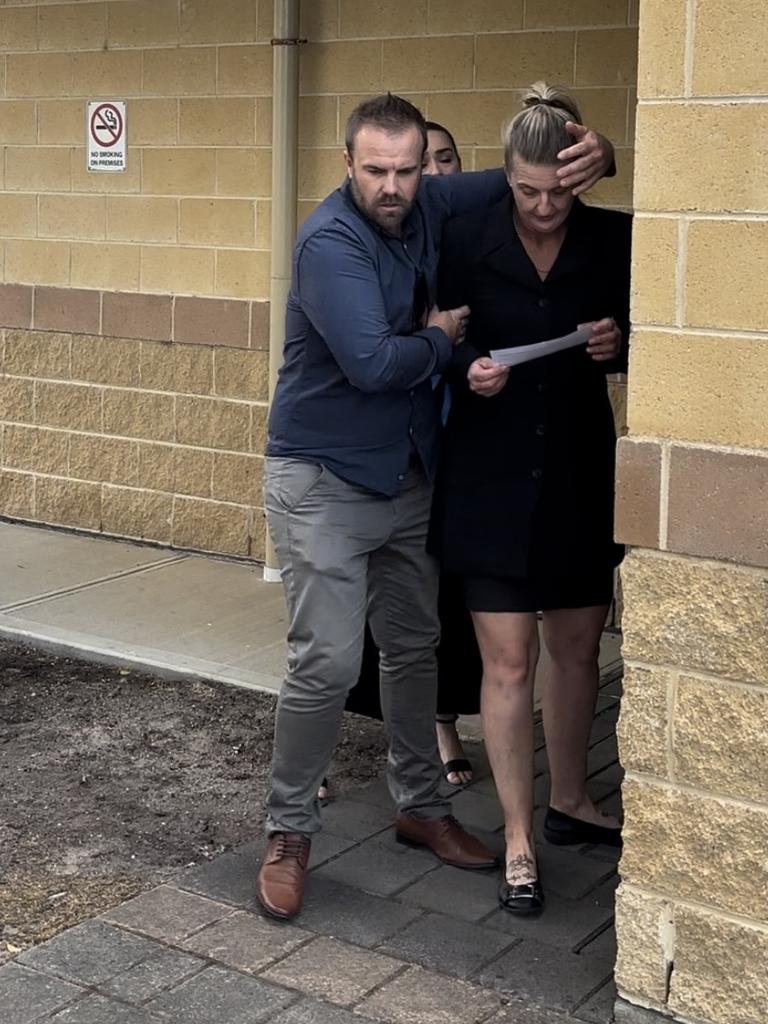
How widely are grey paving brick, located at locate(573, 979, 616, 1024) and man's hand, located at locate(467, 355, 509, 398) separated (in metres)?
1.43

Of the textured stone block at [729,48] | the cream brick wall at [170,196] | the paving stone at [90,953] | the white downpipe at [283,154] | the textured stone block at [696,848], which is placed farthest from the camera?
the white downpipe at [283,154]

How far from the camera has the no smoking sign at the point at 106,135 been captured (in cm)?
796

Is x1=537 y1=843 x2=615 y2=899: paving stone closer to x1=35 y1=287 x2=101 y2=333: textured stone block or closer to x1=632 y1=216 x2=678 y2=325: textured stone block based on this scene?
x1=632 y1=216 x2=678 y2=325: textured stone block

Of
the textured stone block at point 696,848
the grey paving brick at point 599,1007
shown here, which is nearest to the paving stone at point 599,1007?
the grey paving brick at point 599,1007

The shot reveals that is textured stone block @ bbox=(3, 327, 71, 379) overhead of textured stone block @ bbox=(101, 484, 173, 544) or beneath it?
overhead

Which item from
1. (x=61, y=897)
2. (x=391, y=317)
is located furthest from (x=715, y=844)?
(x=61, y=897)

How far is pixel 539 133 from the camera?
13.1 feet

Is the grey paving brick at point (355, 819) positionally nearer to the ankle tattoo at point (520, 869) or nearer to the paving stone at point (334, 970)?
the ankle tattoo at point (520, 869)

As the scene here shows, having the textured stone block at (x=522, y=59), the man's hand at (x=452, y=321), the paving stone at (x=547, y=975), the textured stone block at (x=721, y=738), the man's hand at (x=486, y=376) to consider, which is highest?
the textured stone block at (x=522, y=59)

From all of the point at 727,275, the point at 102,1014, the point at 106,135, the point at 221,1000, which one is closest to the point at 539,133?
the point at 727,275

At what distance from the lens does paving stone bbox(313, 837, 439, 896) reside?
4422 mm

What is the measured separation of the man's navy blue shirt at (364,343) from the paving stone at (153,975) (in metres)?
1.22

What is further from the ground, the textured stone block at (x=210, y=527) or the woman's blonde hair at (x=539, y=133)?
the woman's blonde hair at (x=539, y=133)

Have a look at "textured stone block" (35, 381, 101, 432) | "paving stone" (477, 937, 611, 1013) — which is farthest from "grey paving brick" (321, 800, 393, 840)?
"textured stone block" (35, 381, 101, 432)
